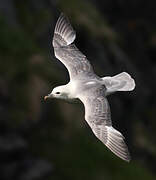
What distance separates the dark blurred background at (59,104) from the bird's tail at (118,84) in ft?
18.2

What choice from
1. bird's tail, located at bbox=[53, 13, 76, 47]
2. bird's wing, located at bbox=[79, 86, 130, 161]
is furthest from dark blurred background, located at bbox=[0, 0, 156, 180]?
bird's wing, located at bbox=[79, 86, 130, 161]

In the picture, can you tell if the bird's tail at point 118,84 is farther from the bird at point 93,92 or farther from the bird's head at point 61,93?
the bird's head at point 61,93

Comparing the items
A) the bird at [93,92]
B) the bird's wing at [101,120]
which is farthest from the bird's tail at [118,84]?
the bird's wing at [101,120]

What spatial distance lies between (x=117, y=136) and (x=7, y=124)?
746cm

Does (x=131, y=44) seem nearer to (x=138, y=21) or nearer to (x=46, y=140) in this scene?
(x=138, y=21)

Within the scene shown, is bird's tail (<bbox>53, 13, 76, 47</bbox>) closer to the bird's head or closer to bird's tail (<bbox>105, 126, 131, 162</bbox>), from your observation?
the bird's head

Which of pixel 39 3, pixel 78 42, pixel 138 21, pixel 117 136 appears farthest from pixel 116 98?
pixel 117 136

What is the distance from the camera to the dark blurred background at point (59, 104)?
58.7 feet

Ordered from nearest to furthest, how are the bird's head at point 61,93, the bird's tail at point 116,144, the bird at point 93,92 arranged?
the bird's tail at point 116,144, the bird at point 93,92, the bird's head at point 61,93

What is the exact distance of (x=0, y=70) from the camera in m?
18.7

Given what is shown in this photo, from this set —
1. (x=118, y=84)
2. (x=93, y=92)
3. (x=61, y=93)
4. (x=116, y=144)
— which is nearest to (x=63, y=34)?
(x=118, y=84)

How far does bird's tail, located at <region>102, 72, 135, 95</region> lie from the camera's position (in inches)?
457

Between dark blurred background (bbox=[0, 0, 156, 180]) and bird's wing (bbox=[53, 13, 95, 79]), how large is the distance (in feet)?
14.0

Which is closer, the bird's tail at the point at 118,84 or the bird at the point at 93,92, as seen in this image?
the bird at the point at 93,92
